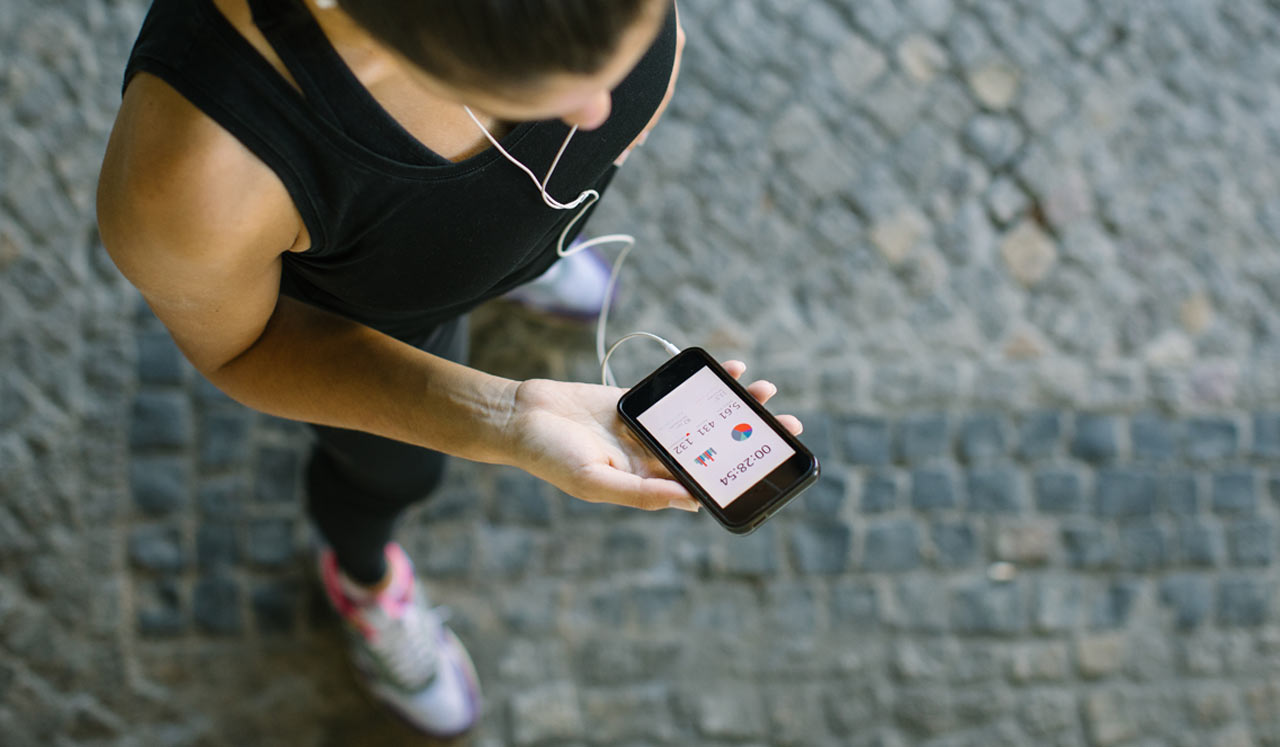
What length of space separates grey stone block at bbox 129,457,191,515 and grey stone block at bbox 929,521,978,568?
80.6 inches

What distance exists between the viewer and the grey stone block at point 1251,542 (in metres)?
2.81

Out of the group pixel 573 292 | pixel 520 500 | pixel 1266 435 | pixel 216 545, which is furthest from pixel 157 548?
pixel 1266 435

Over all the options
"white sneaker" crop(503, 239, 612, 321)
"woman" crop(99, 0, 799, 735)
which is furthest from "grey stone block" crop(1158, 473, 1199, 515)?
"woman" crop(99, 0, 799, 735)

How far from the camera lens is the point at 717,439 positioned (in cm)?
166

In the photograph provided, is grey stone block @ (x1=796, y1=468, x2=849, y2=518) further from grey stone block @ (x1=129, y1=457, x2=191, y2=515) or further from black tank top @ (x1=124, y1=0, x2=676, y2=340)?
grey stone block @ (x1=129, y1=457, x2=191, y2=515)

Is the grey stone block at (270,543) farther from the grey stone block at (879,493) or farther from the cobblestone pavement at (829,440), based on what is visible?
the grey stone block at (879,493)

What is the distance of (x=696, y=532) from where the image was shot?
2713 millimetres

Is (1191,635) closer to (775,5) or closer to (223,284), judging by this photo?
(775,5)

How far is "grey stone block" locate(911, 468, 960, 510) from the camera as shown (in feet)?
9.15

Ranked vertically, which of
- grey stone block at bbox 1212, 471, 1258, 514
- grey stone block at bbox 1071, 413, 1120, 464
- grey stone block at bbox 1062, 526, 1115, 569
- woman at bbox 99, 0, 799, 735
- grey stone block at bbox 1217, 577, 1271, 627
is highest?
woman at bbox 99, 0, 799, 735

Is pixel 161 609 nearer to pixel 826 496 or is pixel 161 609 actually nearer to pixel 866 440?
pixel 826 496

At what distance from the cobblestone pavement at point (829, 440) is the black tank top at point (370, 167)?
1296mm

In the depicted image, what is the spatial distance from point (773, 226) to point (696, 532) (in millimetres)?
958

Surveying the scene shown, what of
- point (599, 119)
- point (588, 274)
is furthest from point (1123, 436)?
point (599, 119)
